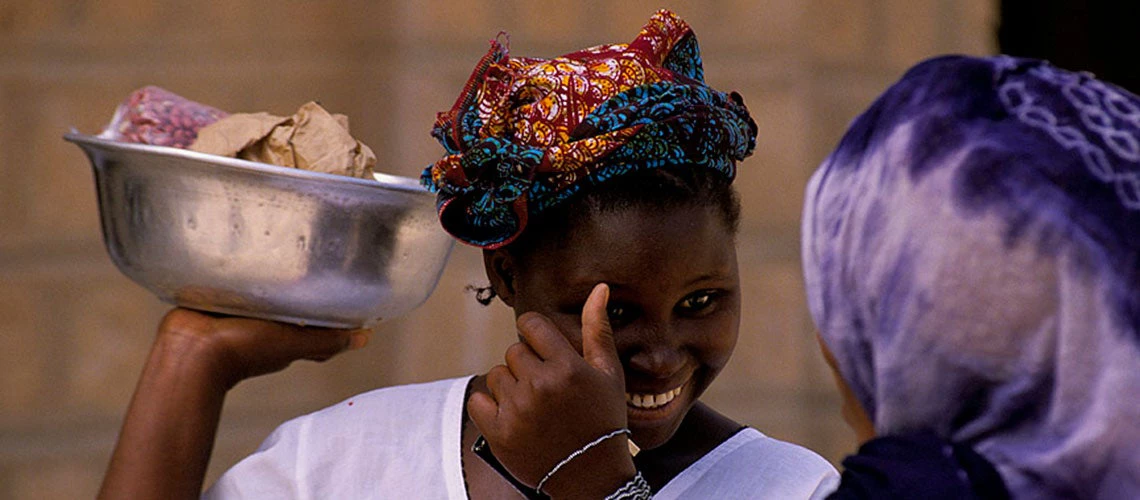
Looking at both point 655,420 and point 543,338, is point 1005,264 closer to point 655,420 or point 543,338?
point 543,338

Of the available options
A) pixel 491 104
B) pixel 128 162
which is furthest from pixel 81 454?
pixel 491 104

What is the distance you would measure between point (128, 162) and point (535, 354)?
706 millimetres

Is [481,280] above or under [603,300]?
under

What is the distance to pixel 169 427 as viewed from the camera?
6.97 feet

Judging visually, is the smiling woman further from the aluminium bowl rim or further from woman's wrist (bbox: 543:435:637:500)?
the aluminium bowl rim

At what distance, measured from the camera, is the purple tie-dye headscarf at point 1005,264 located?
1.20 m

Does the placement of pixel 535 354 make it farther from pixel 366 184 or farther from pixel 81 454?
pixel 81 454

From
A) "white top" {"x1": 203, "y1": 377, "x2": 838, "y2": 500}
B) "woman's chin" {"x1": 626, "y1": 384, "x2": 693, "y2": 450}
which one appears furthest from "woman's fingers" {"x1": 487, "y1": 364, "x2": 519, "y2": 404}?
"white top" {"x1": 203, "y1": 377, "x2": 838, "y2": 500}

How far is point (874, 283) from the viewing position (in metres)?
1.30

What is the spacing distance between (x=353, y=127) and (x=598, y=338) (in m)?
2.31

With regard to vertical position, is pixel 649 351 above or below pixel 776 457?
above

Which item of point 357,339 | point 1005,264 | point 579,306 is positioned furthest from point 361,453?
point 1005,264

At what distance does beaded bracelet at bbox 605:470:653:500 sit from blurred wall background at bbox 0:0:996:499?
1.91 meters

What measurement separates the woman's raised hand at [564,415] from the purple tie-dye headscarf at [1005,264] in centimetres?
36
